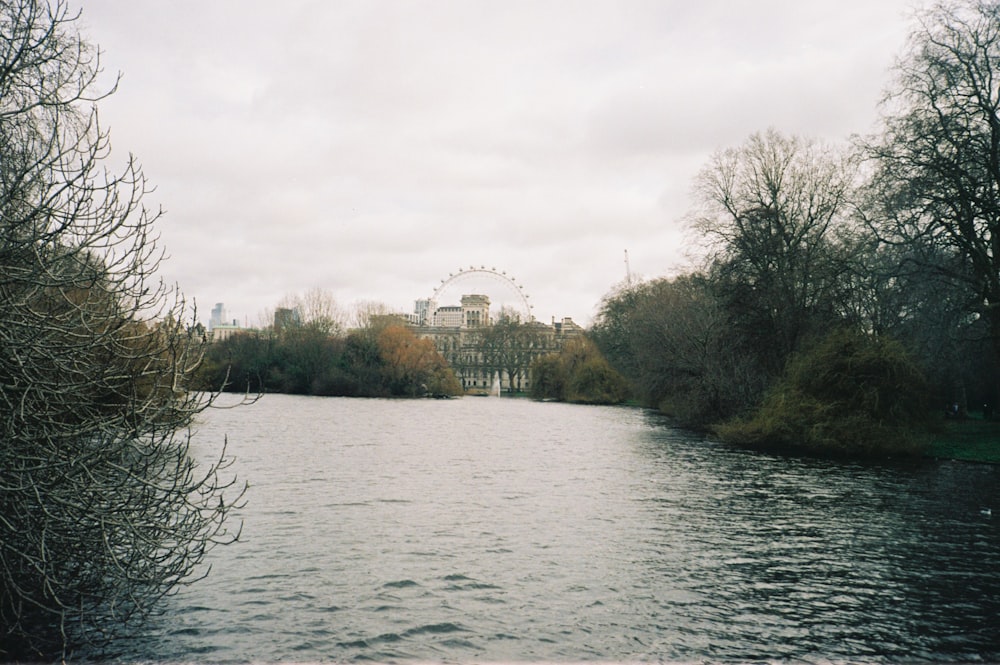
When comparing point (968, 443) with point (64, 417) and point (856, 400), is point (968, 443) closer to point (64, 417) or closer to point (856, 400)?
point (856, 400)

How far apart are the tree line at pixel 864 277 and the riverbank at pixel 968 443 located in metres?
1.33

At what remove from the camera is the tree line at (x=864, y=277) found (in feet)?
A: 95.0

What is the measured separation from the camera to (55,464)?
8.17 metres

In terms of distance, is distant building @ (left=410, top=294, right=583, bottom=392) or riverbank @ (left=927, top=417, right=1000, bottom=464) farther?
distant building @ (left=410, top=294, right=583, bottom=392)

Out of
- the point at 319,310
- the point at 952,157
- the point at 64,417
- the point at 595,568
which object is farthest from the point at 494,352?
the point at 64,417

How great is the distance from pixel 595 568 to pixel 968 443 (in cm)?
2736

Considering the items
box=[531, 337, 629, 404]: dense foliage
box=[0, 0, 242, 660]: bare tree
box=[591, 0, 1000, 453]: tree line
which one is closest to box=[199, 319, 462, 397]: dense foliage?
box=[531, 337, 629, 404]: dense foliage

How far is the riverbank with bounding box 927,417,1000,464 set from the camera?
30.8 meters

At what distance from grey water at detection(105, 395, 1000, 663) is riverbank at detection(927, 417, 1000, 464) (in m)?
2.51

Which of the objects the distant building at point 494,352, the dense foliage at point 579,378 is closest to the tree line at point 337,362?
the dense foliage at point 579,378

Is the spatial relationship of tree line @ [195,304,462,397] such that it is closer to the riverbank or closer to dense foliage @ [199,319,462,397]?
dense foliage @ [199,319,462,397]

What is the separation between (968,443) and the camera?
34094mm

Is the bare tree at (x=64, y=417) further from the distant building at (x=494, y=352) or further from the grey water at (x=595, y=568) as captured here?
the distant building at (x=494, y=352)

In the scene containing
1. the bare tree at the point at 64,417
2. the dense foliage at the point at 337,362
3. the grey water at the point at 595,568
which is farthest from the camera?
the dense foliage at the point at 337,362
